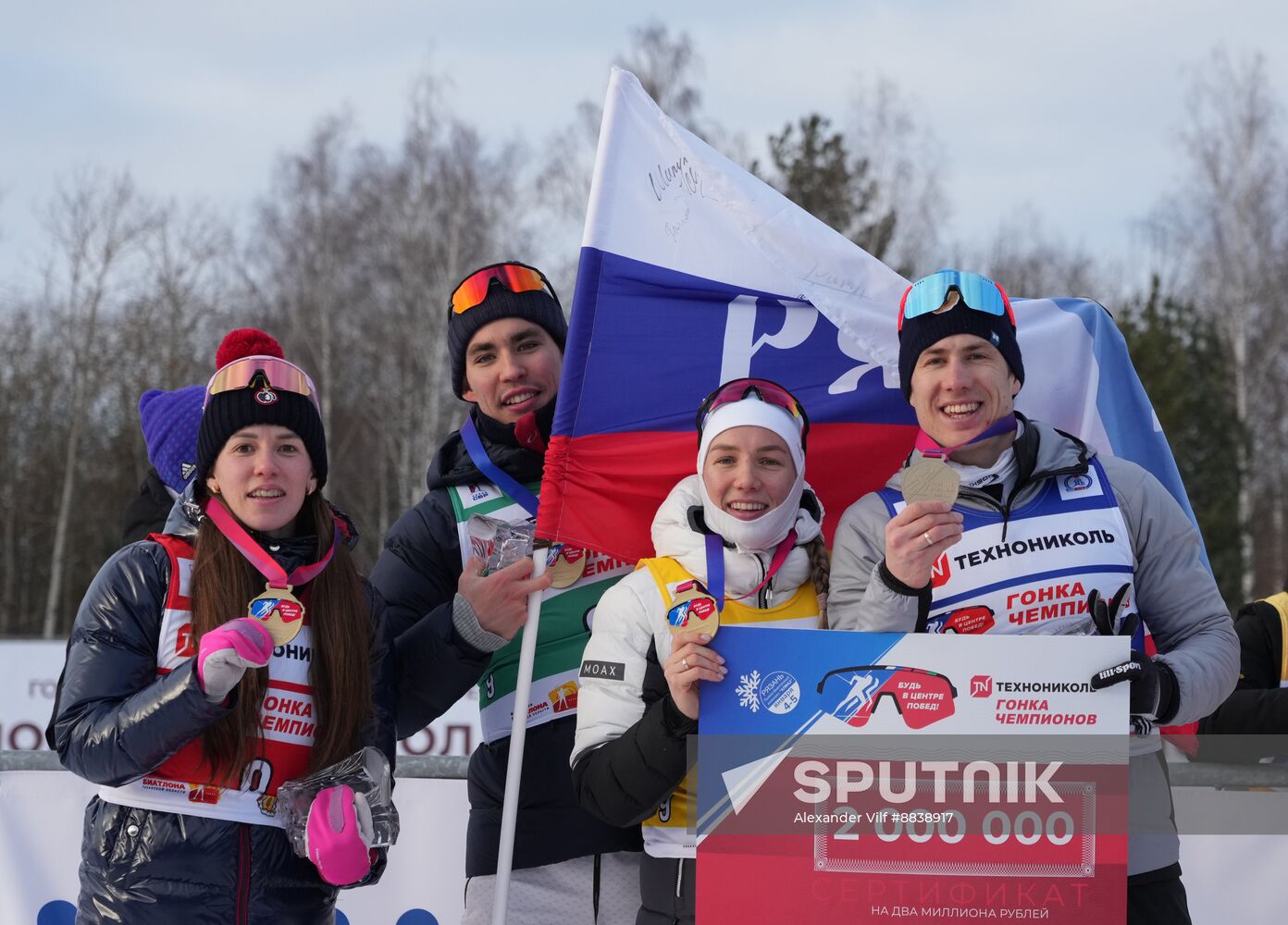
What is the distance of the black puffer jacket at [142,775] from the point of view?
273 centimetres

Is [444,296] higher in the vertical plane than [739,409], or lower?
higher

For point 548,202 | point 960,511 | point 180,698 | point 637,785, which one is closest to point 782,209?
point 960,511

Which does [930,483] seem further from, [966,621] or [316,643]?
[316,643]

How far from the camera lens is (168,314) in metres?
33.7

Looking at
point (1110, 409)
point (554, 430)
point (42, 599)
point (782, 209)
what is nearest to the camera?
point (554, 430)

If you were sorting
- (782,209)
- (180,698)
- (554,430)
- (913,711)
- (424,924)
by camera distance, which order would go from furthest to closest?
(424,924) → (782,209) → (554,430) → (180,698) → (913,711)

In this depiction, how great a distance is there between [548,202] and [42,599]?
1571cm

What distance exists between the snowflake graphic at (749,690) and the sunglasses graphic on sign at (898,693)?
0.50 ft

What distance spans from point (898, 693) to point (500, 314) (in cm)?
181

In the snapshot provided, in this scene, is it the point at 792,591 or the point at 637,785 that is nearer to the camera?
the point at 637,785

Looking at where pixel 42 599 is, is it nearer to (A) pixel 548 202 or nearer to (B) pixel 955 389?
(A) pixel 548 202

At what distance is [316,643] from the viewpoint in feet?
9.98

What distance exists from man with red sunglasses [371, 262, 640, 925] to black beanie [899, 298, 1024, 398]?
3.50 feet

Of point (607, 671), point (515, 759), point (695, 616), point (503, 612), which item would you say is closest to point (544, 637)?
point (503, 612)
